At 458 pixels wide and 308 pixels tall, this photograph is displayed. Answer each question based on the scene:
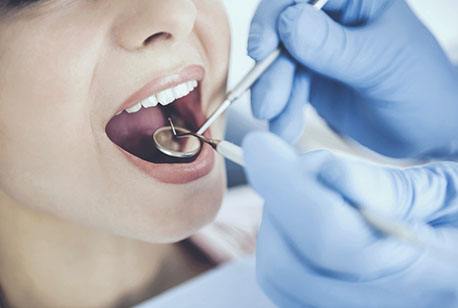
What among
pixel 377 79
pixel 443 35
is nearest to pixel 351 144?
pixel 377 79

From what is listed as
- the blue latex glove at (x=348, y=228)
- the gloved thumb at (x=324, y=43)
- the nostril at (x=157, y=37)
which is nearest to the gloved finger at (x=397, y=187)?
the blue latex glove at (x=348, y=228)

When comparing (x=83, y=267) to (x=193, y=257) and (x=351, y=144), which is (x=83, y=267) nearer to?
(x=193, y=257)

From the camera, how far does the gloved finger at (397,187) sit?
0.69 meters

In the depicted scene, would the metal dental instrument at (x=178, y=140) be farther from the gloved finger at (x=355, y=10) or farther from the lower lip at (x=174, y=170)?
the gloved finger at (x=355, y=10)

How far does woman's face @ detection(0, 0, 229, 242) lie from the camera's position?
84cm

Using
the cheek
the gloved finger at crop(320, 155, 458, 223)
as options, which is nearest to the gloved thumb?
the cheek

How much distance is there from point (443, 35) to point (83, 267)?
125 cm

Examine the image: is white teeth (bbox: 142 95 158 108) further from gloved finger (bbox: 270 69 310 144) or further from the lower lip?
gloved finger (bbox: 270 69 310 144)

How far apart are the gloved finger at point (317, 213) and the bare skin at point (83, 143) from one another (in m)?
0.26

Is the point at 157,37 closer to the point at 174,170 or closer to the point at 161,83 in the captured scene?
the point at 161,83

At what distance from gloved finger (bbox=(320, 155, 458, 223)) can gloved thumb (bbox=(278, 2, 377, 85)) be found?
0.23 m

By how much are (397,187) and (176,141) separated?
440 mm

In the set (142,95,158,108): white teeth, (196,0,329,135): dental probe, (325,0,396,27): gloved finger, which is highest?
(325,0,396,27): gloved finger

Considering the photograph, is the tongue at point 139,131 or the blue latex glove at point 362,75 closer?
the blue latex glove at point 362,75
